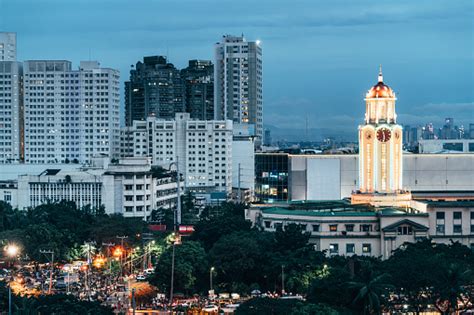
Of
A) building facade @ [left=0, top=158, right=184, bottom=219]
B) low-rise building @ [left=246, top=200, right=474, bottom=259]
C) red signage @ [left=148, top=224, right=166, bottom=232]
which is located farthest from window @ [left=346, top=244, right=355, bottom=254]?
building facade @ [left=0, top=158, right=184, bottom=219]

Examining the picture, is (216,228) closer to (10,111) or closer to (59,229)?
(59,229)

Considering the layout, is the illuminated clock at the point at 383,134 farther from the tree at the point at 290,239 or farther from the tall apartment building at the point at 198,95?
the tall apartment building at the point at 198,95

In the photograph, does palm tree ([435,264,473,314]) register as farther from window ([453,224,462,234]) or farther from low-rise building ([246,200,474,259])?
window ([453,224,462,234])

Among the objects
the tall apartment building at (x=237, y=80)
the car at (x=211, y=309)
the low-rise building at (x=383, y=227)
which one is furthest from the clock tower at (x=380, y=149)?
the tall apartment building at (x=237, y=80)

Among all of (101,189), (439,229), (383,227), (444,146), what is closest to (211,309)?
(383,227)

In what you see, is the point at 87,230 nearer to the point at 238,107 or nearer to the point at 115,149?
the point at 115,149

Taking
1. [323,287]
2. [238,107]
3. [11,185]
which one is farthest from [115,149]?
[323,287]
